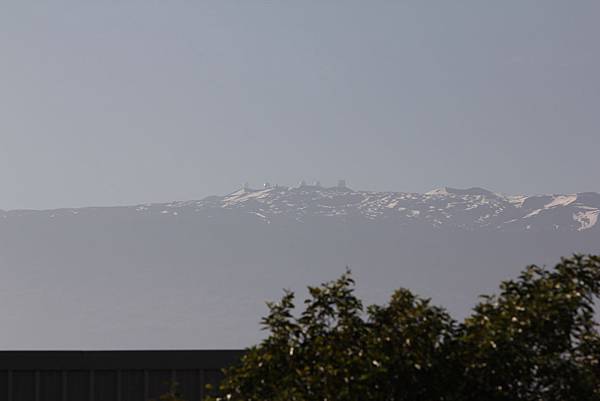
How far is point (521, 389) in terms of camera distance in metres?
12.2

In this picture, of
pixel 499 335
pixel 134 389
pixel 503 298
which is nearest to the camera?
pixel 499 335

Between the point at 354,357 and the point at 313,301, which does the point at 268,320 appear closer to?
the point at 313,301

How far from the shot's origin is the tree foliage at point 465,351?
39.5ft

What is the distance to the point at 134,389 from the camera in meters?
21.5

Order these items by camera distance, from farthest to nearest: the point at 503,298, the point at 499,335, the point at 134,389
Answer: the point at 134,389 < the point at 503,298 < the point at 499,335

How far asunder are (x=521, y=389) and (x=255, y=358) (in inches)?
111

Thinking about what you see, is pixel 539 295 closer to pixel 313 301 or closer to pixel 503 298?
pixel 503 298

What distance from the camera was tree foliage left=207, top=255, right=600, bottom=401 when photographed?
12.1 metres

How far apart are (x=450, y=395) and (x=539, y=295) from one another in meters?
1.35

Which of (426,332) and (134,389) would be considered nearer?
(426,332)

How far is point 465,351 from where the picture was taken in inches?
479

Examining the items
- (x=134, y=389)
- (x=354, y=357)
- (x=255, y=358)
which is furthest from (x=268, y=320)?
(x=134, y=389)

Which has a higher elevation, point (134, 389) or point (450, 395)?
point (134, 389)

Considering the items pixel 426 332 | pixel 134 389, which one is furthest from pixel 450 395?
pixel 134 389
